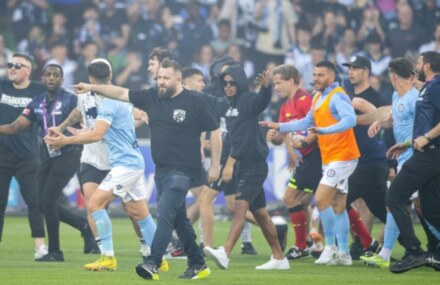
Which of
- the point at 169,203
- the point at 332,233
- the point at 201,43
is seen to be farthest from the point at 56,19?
the point at 169,203

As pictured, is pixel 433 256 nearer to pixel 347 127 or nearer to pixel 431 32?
pixel 347 127

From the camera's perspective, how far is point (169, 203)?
40.4 feet

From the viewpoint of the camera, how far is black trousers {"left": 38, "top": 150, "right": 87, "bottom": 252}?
15117mm

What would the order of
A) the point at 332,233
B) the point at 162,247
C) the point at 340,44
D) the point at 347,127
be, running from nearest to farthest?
the point at 162,247 → the point at 347,127 → the point at 332,233 → the point at 340,44

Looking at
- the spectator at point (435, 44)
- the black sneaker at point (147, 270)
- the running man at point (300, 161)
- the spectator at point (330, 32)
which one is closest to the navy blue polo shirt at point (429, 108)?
the running man at point (300, 161)

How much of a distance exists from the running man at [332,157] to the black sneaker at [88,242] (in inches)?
135

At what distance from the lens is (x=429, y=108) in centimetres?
1309

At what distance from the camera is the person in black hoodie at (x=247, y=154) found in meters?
14.1

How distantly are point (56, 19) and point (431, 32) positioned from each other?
9045 mm

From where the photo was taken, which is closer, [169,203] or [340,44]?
[169,203]

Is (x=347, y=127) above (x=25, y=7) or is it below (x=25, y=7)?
below

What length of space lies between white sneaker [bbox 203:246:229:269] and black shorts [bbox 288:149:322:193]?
251 centimetres

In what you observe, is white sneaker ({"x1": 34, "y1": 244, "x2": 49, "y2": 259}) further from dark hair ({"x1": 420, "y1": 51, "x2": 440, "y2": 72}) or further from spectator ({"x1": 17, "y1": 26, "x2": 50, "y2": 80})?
spectator ({"x1": 17, "y1": 26, "x2": 50, "y2": 80})

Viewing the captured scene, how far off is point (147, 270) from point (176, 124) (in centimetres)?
174
